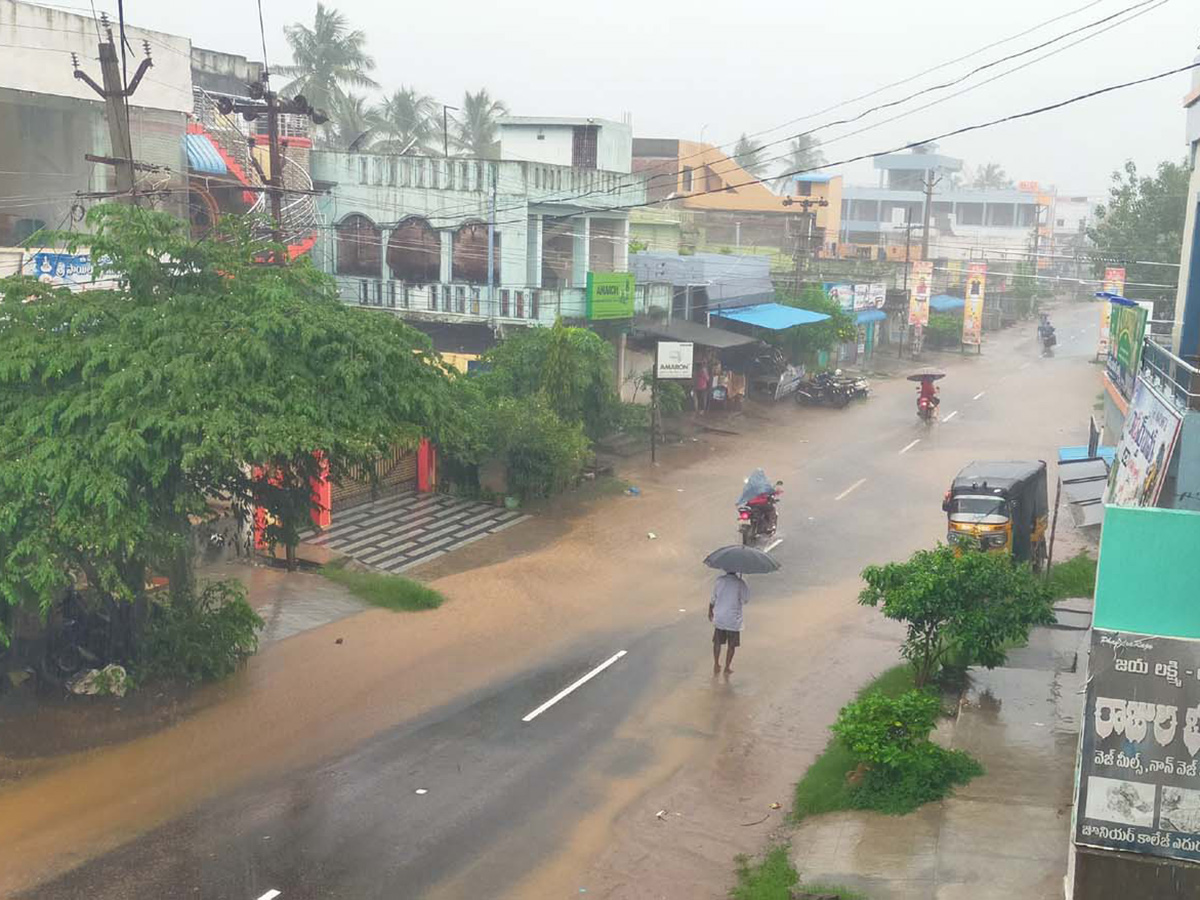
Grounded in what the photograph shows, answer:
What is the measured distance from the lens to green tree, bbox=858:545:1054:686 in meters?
11.3

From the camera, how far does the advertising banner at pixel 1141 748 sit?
7211 millimetres

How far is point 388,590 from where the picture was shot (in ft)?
54.0

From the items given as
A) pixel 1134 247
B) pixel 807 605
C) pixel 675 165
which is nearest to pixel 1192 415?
pixel 807 605

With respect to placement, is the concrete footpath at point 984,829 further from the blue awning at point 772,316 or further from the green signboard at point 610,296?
the blue awning at point 772,316

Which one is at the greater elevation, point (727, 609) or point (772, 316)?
point (772, 316)

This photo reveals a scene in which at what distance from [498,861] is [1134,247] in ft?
122

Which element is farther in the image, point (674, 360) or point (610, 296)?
point (610, 296)

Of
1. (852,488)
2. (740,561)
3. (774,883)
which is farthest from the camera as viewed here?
(852,488)

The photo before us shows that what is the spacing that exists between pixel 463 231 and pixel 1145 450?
21.1 m

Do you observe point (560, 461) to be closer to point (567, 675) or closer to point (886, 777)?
point (567, 675)

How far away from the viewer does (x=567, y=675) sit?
13641 millimetres

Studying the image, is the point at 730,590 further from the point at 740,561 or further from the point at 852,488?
the point at 852,488

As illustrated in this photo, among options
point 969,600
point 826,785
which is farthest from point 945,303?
point 826,785

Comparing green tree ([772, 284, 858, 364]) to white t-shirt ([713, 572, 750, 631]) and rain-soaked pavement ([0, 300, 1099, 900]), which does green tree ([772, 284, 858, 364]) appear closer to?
rain-soaked pavement ([0, 300, 1099, 900])
